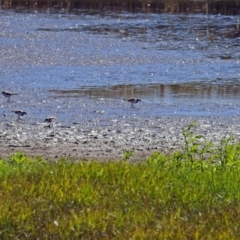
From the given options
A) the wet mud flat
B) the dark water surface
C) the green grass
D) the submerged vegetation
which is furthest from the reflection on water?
the submerged vegetation

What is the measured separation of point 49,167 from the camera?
27.4 feet

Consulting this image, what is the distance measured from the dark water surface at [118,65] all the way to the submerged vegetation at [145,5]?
4.32 m

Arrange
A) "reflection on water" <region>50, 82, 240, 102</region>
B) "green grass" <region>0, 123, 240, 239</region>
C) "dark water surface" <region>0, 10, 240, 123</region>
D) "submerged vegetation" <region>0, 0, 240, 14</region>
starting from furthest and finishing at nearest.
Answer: "submerged vegetation" <region>0, 0, 240, 14</region> → "reflection on water" <region>50, 82, 240, 102</region> → "dark water surface" <region>0, 10, 240, 123</region> → "green grass" <region>0, 123, 240, 239</region>

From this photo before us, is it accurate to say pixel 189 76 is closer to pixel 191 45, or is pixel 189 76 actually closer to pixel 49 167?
pixel 191 45

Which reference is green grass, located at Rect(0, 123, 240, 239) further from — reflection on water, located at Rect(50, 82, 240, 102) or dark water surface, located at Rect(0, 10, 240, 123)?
reflection on water, located at Rect(50, 82, 240, 102)

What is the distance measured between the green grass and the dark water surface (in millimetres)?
7150

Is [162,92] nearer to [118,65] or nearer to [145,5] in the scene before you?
[118,65]

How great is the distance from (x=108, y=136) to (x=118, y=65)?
8.98m

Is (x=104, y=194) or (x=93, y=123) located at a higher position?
(x=104, y=194)

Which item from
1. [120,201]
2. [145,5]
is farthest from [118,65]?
[145,5]

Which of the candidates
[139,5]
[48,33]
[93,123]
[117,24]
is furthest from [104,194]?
[139,5]

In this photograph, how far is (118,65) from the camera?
2247cm

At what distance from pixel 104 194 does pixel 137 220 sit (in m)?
0.74

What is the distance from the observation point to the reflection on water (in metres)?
17.7
